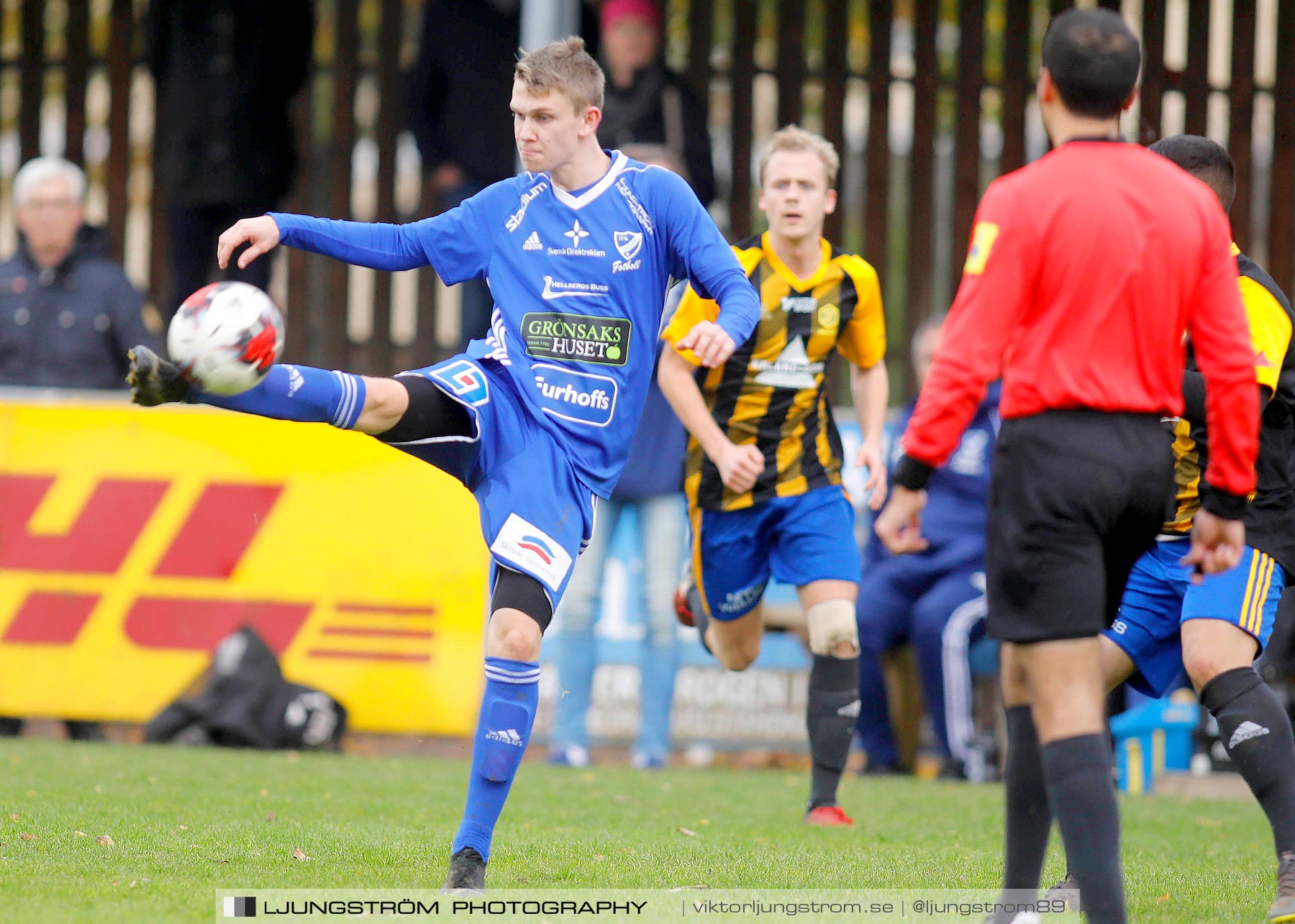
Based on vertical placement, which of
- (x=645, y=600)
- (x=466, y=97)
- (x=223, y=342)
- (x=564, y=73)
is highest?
(x=466, y=97)

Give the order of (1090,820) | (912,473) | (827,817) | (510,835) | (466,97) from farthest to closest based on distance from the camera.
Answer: (466,97) → (827,817) → (510,835) → (912,473) → (1090,820)

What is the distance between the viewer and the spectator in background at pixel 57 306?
9555 mm

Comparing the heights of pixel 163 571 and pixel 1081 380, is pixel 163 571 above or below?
below

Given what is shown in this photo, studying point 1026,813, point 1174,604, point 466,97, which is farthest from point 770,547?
point 466,97

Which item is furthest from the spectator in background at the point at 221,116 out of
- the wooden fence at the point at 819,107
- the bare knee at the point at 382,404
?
the bare knee at the point at 382,404

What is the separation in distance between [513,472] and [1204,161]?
221 centimetres

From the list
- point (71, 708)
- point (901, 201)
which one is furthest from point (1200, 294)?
point (901, 201)

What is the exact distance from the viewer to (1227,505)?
12.6 ft

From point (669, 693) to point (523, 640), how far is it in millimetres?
4204

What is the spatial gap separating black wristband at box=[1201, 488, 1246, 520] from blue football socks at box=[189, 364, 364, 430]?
222cm

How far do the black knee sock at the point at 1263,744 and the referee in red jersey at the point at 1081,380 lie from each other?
1091 mm

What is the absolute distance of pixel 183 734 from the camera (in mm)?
8594

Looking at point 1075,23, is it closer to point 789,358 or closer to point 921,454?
point 921,454

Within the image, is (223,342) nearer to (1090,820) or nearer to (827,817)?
(1090,820)
